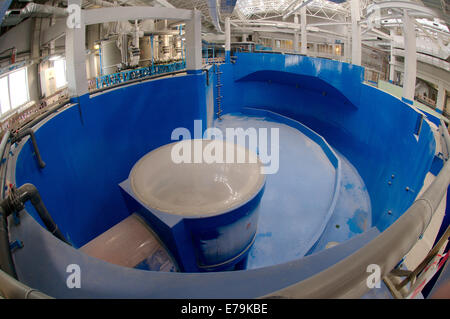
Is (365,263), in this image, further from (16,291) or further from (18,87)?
(18,87)

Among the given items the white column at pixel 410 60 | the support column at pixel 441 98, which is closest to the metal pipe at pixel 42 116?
the white column at pixel 410 60

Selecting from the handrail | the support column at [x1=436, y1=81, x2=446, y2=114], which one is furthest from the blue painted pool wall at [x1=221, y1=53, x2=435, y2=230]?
the support column at [x1=436, y1=81, x2=446, y2=114]

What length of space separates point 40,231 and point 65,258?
383 mm

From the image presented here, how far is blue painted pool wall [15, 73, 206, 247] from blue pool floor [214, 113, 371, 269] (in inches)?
145

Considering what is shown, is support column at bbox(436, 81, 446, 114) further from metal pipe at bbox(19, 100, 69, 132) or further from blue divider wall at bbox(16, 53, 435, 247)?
metal pipe at bbox(19, 100, 69, 132)

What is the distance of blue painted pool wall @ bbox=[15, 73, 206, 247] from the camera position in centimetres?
428

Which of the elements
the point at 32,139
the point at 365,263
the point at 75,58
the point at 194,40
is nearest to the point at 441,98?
the point at 194,40

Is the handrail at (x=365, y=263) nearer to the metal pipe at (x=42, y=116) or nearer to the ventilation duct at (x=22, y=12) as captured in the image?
the metal pipe at (x=42, y=116)

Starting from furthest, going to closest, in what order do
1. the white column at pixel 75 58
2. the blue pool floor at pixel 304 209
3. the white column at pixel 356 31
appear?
1. the white column at pixel 356 31
2. the blue pool floor at pixel 304 209
3. the white column at pixel 75 58

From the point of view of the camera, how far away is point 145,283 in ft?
5.47

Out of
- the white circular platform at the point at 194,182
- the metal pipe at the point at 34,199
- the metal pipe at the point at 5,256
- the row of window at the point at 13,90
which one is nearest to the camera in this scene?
the metal pipe at the point at 5,256

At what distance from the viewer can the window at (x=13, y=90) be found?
9.10m

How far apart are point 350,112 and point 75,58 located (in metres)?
10.5

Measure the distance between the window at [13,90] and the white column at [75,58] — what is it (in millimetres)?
5772
